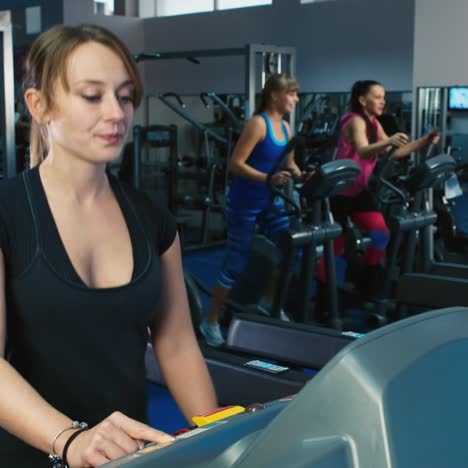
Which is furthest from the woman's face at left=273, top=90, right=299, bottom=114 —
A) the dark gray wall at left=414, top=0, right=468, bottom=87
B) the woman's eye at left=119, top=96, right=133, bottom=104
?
the woman's eye at left=119, top=96, right=133, bottom=104

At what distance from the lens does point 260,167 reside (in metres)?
4.06

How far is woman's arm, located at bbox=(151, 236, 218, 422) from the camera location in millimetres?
1359

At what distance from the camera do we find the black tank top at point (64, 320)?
3.80 feet

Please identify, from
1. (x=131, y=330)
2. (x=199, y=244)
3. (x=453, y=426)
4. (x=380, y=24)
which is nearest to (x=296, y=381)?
(x=131, y=330)

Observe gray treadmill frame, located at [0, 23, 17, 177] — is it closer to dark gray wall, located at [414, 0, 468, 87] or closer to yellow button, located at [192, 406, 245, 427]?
yellow button, located at [192, 406, 245, 427]

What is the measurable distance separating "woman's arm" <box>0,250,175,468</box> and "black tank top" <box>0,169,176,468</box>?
5cm

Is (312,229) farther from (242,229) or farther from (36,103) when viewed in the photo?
(36,103)

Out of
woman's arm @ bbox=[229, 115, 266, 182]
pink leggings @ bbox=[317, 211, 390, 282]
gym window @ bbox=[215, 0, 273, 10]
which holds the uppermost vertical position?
gym window @ bbox=[215, 0, 273, 10]

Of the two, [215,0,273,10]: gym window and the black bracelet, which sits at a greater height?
[215,0,273,10]: gym window

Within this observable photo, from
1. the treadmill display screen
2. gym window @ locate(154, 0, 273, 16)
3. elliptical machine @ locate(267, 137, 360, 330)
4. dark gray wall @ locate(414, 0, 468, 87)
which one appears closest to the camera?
elliptical machine @ locate(267, 137, 360, 330)

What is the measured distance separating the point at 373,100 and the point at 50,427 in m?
3.79

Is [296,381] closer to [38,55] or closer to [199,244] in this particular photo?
[38,55]

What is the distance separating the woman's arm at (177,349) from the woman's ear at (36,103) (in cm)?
32

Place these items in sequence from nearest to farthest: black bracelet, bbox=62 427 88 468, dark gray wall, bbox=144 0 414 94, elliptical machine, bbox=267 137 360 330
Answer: black bracelet, bbox=62 427 88 468 → elliptical machine, bbox=267 137 360 330 → dark gray wall, bbox=144 0 414 94
